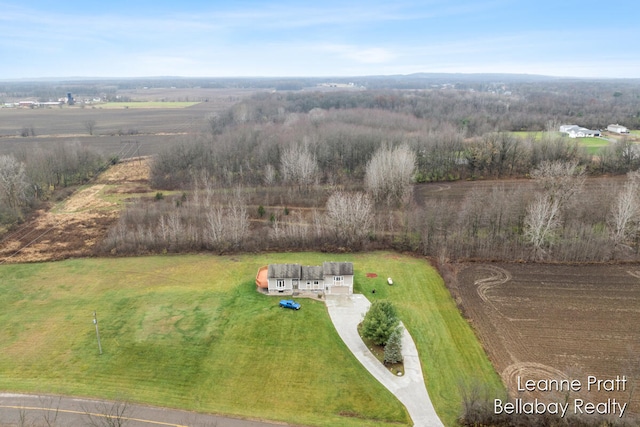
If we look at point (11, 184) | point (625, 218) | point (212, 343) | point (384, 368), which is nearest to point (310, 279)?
point (212, 343)

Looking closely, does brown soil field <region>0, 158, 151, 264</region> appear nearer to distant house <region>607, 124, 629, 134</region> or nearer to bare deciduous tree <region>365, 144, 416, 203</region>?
bare deciduous tree <region>365, 144, 416, 203</region>

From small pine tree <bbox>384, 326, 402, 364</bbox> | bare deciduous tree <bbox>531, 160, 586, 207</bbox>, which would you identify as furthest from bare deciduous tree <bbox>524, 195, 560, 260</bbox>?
small pine tree <bbox>384, 326, 402, 364</bbox>

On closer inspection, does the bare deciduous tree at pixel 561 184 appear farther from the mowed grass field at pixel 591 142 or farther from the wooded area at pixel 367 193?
the mowed grass field at pixel 591 142

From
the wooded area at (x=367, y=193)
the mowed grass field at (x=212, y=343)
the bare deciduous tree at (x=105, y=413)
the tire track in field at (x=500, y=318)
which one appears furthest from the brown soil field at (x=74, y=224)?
the tire track in field at (x=500, y=318)

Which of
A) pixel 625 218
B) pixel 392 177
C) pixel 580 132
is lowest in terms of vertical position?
pixel 625 218

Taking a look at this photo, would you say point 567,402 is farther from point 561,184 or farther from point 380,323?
point 561,184

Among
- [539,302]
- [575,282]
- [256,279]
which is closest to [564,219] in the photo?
[575,282]

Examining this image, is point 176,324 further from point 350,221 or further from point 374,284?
point 350,221
